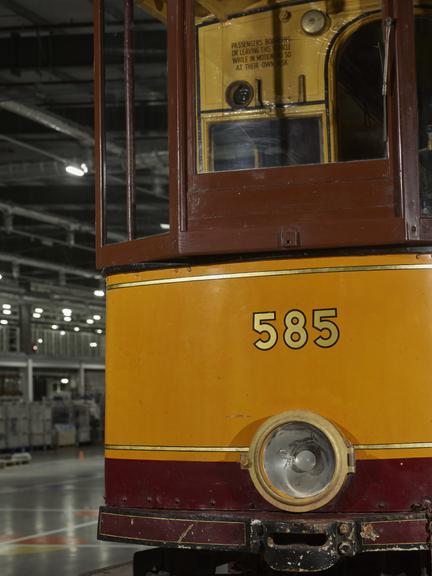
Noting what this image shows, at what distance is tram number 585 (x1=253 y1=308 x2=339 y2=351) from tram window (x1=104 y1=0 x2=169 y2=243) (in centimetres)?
89

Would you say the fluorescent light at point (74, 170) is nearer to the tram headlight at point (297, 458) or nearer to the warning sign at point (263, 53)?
the warning sign at point (263, 53)

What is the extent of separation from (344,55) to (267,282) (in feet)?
4.42

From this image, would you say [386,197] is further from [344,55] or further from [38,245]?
[38,245]

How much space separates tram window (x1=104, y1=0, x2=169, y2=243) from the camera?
17.3 ft

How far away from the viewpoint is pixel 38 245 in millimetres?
31953

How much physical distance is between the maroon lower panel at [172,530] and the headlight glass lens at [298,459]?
10.9 inches

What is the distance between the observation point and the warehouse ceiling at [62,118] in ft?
42.4

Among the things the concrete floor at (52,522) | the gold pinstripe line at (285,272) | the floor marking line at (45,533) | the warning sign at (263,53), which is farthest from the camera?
the floor marking line at (45,533)

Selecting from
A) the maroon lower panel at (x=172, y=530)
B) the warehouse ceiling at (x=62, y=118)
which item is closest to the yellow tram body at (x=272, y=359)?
the maroon lower panel at (x=172, y=530)

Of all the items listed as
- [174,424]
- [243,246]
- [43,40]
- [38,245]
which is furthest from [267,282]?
[38,245]

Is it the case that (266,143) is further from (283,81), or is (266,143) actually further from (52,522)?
(52,522)

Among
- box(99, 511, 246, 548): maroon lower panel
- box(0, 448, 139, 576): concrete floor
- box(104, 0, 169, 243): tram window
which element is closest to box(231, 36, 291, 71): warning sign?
box(104, 0, 169, 243): tram window

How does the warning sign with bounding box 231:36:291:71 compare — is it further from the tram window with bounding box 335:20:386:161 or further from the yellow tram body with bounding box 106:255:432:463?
the yellow tram body with bounding box 106:255:432:463

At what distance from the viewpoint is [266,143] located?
5.12 metres
